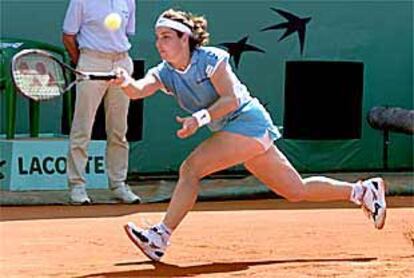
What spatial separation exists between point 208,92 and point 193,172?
1.33ft

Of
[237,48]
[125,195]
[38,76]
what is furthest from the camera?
[237,48]

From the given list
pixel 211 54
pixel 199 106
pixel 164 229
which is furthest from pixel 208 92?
pixel 164 229

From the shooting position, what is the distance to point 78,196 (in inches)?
356

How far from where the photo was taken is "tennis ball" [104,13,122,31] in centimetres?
866

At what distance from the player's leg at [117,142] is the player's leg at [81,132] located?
0.11 metres

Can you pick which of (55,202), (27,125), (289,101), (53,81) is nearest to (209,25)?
(289,101)

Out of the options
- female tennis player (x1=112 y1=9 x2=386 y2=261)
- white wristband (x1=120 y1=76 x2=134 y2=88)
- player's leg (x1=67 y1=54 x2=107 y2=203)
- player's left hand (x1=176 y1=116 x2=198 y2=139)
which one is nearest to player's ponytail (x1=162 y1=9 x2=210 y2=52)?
female tennis player (x1=112 y1=9 x2=386 y2=261)

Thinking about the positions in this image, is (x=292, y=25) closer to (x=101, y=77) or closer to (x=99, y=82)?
(x=99, y=82)

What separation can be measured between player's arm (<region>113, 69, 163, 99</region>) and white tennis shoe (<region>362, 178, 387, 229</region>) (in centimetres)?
129

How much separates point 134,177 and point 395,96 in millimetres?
2465

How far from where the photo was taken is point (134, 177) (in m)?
10.8

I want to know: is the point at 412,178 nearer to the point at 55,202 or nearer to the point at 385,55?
the point at 385,55

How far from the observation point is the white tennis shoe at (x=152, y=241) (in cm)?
616

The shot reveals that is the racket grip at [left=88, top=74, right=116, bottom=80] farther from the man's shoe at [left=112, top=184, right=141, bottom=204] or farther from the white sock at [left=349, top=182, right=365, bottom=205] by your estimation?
the man's shoe at [left=112, top=184, right=141, bottom=204]
